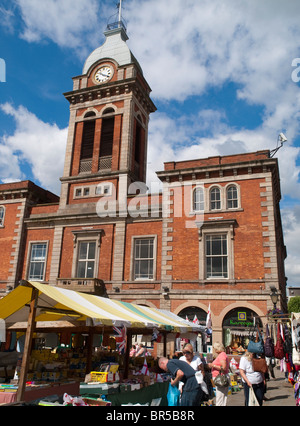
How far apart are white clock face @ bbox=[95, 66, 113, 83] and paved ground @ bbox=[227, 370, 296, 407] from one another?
83.1 feet

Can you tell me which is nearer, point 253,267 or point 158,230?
point 253,267

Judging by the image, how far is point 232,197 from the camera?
2295cm

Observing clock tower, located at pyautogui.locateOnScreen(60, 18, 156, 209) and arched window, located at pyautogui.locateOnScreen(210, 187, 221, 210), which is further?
clock tower, located at pyautogui.locateOnScreen(60, 18, 156, 209)

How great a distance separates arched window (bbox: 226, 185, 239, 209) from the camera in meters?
22.8

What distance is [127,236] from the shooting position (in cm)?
2472

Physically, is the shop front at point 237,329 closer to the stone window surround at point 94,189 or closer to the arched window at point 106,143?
the stone window surround at point 94,189

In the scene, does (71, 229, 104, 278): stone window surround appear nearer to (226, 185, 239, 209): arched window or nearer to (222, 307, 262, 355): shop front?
(226, 185, 239, 209): arched window

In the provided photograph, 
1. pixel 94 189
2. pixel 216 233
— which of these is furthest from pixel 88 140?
pixel 216 233

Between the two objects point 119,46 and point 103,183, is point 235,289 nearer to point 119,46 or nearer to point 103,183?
point 103,183

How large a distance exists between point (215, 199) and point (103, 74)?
1543 centimetres

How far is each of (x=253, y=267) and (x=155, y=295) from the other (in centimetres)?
640

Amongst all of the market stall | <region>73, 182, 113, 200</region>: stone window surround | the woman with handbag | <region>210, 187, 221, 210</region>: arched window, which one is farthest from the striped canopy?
<region>73, 182, 113, 200</region>: stone window surround

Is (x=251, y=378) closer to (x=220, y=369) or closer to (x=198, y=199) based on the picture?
(x=220, y=369)
